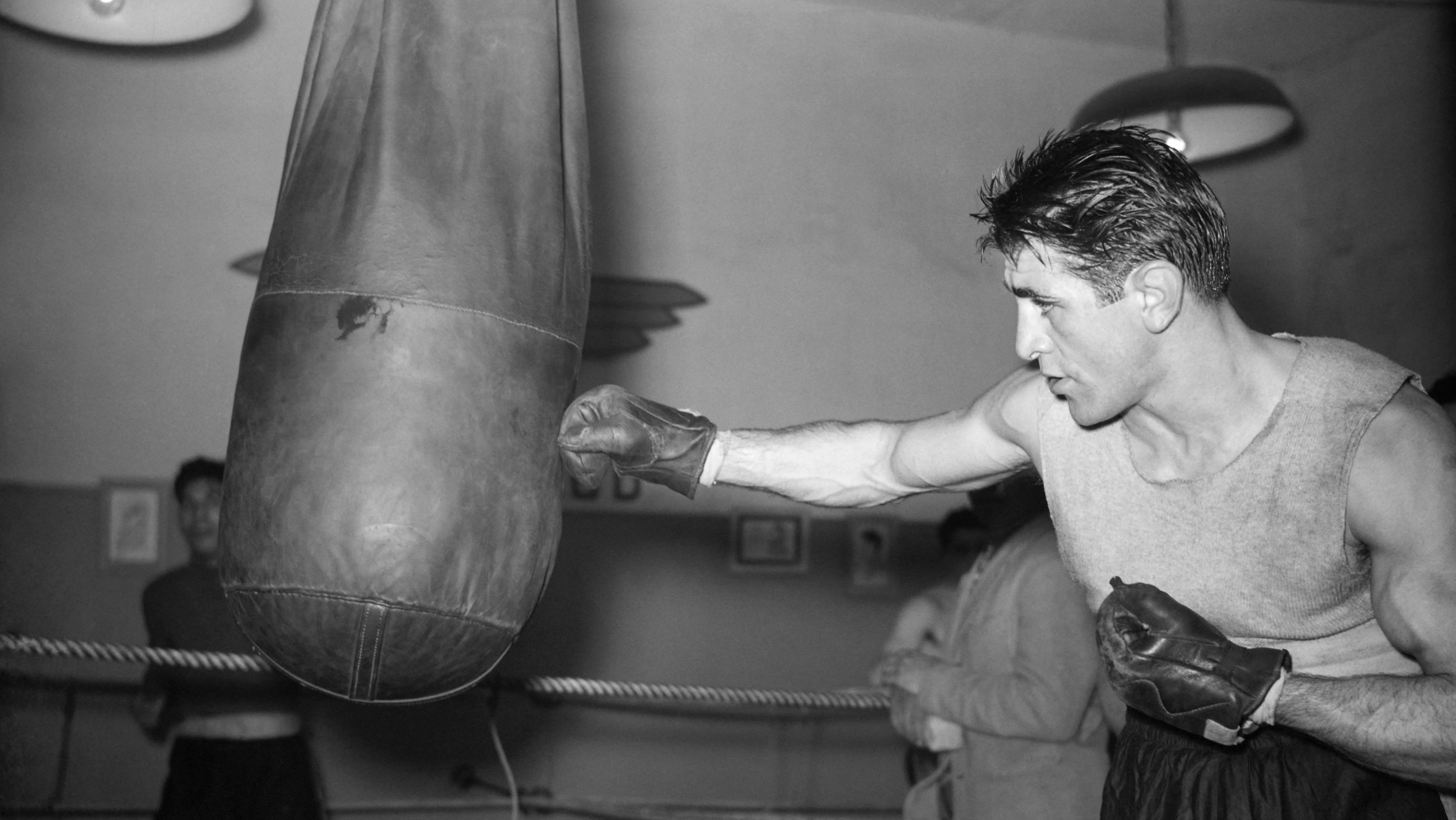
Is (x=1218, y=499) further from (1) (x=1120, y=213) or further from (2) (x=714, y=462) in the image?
(2) (x=714, y=462)

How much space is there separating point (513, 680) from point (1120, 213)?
1839mm

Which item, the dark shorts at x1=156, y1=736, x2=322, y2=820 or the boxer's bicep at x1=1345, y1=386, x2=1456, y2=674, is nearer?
the boxer's bicep at x1=1345, y1=386, x2=1456, y2=674

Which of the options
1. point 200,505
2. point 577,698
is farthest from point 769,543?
point 200,505

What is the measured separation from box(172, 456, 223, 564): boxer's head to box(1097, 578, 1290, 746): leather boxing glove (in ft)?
7.90

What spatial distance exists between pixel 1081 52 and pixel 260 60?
118 inches

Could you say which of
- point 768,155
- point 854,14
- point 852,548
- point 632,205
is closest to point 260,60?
point 632,205

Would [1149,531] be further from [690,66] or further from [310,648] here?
[690,66]

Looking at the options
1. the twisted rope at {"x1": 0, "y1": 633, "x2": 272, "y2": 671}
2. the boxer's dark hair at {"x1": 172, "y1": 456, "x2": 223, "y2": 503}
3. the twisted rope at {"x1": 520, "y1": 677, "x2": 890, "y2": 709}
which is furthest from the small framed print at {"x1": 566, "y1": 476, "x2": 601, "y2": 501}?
the twisted rope at {"x1": 0, "y1": 633, "x2": 272, "y2": 671}

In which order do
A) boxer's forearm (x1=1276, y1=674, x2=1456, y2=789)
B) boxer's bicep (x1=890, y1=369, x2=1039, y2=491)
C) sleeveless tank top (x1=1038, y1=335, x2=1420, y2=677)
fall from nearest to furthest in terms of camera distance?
1. boxer's forearm (x1=1276, y1=674, x2=1456, y2=789)
2. sleeveless tank top (x1=1038, y1=335, x2=1420, y2=677)
3. boxer's bicep (x1=890, y1=369, x2=1039, y2=491)

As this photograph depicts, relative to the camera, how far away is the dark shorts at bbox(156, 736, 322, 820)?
2.81 m

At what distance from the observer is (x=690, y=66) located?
420cm

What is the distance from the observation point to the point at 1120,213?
1.33 metres

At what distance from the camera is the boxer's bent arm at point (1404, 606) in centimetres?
119

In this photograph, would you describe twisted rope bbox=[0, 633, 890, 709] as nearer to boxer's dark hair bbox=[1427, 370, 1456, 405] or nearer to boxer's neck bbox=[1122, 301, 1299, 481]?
boxer's dark hair bbox=[1427, 370, 1456, 405]
